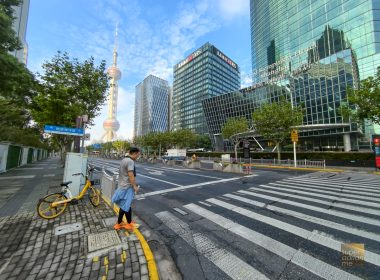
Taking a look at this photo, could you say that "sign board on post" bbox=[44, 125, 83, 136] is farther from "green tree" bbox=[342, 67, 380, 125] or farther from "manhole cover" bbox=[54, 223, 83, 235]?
"green tree" bbox=[342, 67, 380, 125]

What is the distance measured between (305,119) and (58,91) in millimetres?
53257

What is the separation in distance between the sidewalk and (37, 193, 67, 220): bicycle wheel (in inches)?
6.5

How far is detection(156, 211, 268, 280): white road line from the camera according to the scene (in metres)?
3.05

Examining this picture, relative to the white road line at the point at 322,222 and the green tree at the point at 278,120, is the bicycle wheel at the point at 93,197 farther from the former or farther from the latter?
the green tree at the point at 278,120

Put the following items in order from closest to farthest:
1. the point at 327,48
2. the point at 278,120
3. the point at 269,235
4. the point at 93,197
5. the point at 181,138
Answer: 1. the point at 269,235
2. the point at 93,197
3. the point at 278,120
4. the point at 327,48
5. the point at 181,138

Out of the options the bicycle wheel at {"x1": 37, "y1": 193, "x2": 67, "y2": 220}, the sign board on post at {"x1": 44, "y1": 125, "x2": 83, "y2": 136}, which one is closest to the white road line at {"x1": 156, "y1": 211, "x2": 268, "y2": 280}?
the bicycle wheel at {"x1": 37, "y1": 193, "x2": 67, "y2": 220}

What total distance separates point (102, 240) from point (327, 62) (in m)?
57.6

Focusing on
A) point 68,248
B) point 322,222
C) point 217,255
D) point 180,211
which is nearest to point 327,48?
point 322,222

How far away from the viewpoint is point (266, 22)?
74.3 metres

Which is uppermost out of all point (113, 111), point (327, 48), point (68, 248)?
point (113, 111)

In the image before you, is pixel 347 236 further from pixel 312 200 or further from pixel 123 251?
pixel 123 251

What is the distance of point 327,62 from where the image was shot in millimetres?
44812

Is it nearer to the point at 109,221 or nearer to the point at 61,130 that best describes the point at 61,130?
the point at 61,130

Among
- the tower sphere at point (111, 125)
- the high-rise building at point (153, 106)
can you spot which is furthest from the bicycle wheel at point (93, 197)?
the tower sphere at point (111, 125)
